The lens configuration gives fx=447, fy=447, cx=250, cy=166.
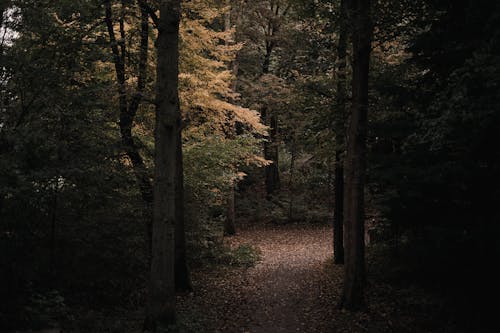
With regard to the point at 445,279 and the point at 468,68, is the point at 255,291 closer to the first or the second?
the point at 445,279

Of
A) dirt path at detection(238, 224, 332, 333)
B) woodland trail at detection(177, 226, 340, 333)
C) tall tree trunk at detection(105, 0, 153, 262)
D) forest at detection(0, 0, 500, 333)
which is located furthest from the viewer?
tall tree trunk at detection(105, 0, 153, 262)

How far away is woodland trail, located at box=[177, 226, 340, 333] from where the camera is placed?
9844mm

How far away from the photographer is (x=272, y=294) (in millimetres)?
12422

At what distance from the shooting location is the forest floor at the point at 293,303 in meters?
9.15

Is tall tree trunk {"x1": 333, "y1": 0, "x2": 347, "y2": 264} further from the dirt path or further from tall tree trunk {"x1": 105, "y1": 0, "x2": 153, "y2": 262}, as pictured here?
tall tree trunk {"x1": 105, "y1": 0, "x2": 153, "y2": 262}

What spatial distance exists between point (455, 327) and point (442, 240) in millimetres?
2018

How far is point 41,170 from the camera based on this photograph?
7.55 m

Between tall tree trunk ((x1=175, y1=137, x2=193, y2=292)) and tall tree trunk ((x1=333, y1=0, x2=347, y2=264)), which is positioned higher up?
tall tree trunk ((x1=333, y1=0, x2=347, y2=264))

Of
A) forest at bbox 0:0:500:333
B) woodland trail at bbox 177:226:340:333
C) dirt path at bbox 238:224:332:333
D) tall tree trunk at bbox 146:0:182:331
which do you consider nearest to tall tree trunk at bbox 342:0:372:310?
forest at bbox 0:0:500:333

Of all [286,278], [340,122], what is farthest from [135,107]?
[286,278]

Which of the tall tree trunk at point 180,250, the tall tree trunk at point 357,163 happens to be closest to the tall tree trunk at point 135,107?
the tall tree trunk at point 180,250

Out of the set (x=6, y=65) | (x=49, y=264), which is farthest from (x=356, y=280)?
(x=6, y=65)

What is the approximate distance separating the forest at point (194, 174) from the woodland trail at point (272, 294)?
0.26 feet

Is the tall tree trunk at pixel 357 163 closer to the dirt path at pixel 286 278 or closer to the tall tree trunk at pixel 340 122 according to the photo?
the tall tree trunk at pixel 340 122
